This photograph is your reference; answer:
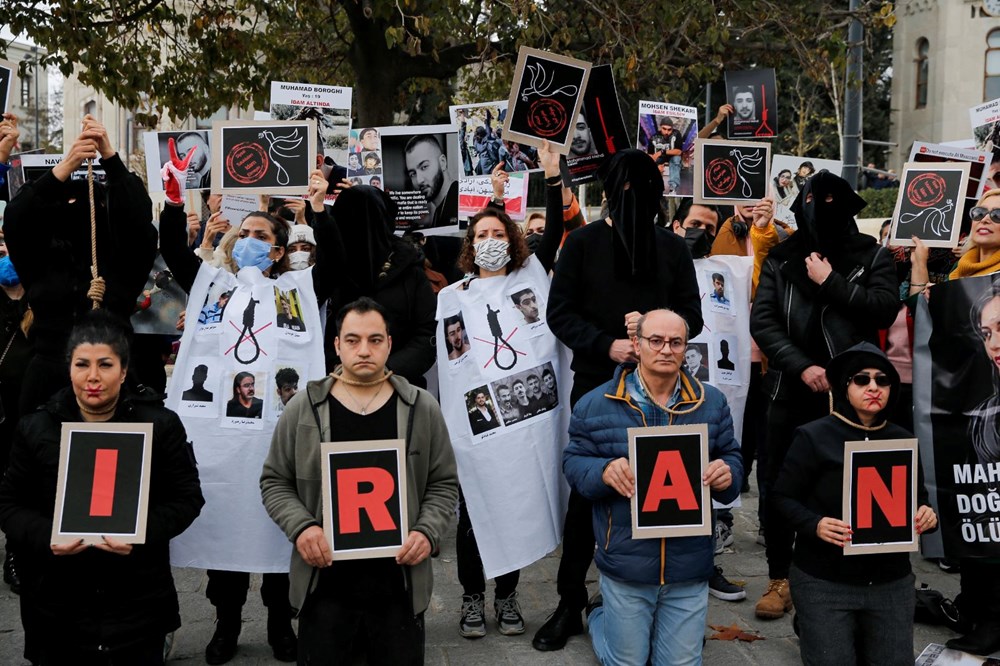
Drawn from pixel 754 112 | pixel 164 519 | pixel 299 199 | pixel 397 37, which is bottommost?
pixel 164 519

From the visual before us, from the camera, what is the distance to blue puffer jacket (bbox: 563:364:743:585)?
453cm

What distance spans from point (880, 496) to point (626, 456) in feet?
3.42

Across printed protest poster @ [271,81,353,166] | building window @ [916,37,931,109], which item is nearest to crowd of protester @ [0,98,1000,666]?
printed protest poster @ [271,81,353,166]

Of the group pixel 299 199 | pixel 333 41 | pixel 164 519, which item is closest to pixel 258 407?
pixel 164 519

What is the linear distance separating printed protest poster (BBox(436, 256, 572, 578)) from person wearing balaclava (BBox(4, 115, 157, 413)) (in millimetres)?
1475

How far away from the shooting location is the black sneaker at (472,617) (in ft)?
17.0

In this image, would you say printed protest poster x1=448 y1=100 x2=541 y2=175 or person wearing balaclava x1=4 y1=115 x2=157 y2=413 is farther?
printed protest poster x1=448 y1=100 x2=541 y2=175

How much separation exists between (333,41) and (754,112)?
8.91 meters

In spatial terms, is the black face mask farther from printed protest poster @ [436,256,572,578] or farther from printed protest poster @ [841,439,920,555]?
printed protest poster @ [841,439,920,555]

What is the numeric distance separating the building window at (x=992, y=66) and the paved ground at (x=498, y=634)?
142 ft

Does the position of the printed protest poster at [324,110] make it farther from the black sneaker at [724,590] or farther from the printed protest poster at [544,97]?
the black sneaker at [724,590]

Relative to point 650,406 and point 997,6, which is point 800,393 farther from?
point 997,6

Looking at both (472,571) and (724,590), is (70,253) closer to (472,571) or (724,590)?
(472,571)

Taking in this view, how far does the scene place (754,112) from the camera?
7762 mm
